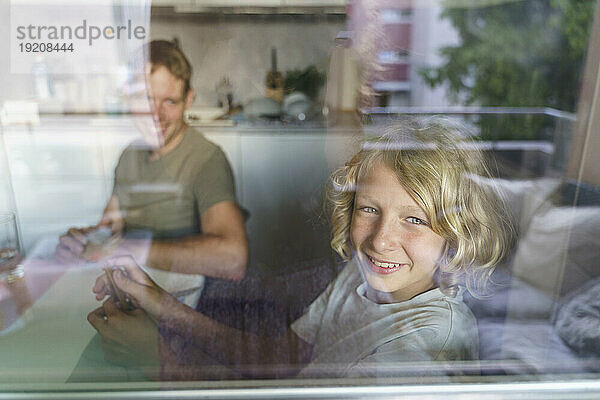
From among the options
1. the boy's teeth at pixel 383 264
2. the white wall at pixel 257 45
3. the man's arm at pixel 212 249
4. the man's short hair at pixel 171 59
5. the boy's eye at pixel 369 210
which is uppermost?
the white wall at pixel 257 45

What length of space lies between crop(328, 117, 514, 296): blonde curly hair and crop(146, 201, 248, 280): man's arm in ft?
1.08

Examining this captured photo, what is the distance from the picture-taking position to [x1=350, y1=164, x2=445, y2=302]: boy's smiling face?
1.59 feet

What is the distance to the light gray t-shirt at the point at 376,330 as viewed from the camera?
464mm

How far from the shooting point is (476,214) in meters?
0.50

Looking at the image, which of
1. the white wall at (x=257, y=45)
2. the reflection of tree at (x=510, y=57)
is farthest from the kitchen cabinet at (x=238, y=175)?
the reflection of tree at (x=510, y=57)

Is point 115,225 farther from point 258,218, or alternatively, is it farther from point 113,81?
point 113,81

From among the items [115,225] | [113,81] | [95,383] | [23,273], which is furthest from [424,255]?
[113,81]

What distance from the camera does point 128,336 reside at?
0.55 meters

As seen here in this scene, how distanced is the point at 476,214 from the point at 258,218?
2.12ft

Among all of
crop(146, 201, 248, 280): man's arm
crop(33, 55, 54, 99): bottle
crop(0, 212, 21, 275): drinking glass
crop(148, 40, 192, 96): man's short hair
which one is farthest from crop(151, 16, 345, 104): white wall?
crop(0, 212, 21, 275): drinking glass

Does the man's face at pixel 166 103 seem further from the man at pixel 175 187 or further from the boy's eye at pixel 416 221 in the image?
the boy's eye at pixel 416 221

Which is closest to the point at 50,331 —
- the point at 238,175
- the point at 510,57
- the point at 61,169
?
the point at 238,175

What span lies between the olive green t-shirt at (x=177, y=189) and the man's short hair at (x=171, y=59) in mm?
135

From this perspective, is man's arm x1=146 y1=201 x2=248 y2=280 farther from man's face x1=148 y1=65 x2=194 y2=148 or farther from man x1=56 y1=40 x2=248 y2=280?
man's face x1=148 y1=65 x2=194 y2=148
